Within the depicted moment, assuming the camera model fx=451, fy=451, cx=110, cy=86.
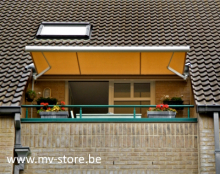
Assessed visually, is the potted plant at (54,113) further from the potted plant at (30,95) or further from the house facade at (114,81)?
the potted plant at (30,95)

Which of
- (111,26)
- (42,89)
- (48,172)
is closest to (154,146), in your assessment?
(48,172)

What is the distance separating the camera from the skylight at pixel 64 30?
56.2ft

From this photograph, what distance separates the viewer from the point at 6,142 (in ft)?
43.9

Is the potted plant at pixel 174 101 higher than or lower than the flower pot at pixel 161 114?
higher

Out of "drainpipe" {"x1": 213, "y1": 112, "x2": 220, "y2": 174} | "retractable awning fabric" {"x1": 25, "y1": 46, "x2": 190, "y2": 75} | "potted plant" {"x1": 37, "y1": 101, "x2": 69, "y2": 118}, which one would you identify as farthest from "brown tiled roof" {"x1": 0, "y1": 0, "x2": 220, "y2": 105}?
"potted plant" {"x1": 37, "y1": 101, "x2": 69, "y2": 118}

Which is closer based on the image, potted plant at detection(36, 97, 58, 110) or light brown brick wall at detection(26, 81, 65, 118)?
potted plant at detection(36, 97, 58, 110)

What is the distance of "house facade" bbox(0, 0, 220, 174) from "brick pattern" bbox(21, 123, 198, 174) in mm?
30

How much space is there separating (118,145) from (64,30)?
19.2ft

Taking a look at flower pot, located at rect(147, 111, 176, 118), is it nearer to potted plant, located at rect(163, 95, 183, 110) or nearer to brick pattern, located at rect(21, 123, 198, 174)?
brick pattern, located at rect(21, 123, 198, 174)

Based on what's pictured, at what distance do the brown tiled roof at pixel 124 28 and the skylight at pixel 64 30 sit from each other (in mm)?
234

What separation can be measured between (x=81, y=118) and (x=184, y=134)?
126 inches

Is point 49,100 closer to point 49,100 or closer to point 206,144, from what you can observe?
point 49,100

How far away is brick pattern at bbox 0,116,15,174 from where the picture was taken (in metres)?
13.2

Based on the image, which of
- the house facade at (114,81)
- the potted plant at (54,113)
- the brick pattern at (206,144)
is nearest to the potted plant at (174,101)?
the house facade at (114,81)
